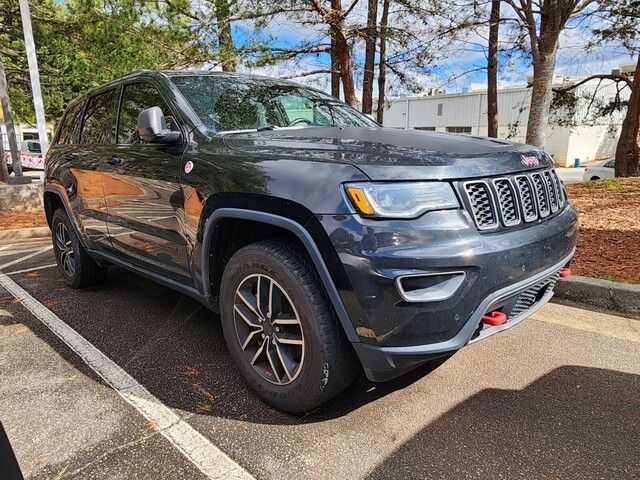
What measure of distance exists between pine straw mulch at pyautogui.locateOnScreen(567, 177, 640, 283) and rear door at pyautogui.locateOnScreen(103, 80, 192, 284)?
3.47 meters

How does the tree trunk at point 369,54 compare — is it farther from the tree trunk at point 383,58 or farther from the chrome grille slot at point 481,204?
the chrome grille slot at point 481,204

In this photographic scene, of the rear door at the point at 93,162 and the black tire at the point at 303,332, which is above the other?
the rear door at the point at 93,162

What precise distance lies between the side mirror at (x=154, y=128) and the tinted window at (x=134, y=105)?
0.34 meters

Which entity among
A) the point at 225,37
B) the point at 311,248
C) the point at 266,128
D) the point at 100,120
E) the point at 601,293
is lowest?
the point at 601,293

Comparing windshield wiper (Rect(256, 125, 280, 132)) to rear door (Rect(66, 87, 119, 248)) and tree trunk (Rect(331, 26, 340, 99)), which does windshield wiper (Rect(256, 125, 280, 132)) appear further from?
tree trunk (Rect(331, 26, 340, 99))

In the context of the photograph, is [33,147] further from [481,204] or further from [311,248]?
[481,204]

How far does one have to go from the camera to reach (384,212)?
80.0 inches

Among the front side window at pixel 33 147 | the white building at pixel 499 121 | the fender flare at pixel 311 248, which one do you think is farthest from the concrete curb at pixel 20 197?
the white building at pixel 499 121

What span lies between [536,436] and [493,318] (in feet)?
2.15

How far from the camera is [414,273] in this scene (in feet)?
6.47

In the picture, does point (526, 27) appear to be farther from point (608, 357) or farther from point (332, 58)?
point (608, 357)

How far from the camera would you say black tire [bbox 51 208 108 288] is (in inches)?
177

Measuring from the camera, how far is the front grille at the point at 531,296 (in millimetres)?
2363

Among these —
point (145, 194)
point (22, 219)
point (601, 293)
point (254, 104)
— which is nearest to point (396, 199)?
point (254, 104)
